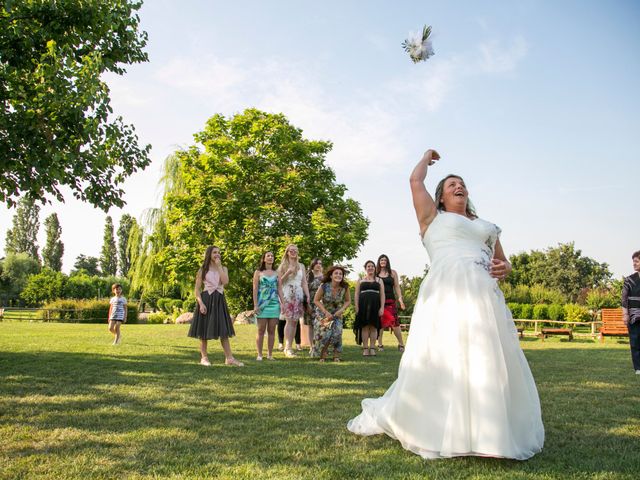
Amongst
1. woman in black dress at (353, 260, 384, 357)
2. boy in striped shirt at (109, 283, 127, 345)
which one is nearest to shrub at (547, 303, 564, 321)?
woman in black dress at (353, 260, 384, 357)

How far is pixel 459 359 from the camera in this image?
414 centimetres

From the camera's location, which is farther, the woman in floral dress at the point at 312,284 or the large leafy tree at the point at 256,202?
the large leafy tree at the point at 256,202

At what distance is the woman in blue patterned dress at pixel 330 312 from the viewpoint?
451 inches

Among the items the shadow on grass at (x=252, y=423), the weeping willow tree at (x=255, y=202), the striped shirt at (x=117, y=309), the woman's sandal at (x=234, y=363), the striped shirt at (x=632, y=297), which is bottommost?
the shadow on grass at (x=252, y=423)

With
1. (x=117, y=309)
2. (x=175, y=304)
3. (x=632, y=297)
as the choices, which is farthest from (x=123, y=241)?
(x=632, y=297)

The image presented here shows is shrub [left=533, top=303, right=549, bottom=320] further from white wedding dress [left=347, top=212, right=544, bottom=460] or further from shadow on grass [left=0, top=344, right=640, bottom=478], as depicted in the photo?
white wedding dress [left=347, top=212, right=544, bottom=460]

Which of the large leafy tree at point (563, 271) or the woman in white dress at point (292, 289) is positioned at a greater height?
the large leafy tree at point (563, 271)

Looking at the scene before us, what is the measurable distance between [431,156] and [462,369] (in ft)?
6.00

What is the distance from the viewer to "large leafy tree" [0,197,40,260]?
90.0 meters

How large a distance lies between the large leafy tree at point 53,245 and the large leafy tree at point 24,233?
12.4 ft

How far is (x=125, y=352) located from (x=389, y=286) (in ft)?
21.2

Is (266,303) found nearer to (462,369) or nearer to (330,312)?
(330,312)

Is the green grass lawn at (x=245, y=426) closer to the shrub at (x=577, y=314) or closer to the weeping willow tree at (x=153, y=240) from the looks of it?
the shrub at (x=577, y=314)

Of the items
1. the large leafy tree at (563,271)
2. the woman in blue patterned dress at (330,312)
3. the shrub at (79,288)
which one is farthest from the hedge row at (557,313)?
the shrub at (79,288)
